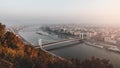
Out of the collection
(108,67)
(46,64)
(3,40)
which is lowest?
(108,67)

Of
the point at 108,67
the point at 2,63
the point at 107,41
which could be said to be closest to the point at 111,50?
the point at 107,41

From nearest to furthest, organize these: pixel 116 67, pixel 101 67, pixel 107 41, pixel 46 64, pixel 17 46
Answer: pixel 46 64 < pixel 101 67 < pixel 17 46 < pixel 116 67 < pixel 107 41

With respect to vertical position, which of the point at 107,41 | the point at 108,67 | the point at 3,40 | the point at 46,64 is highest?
the point at 3,40

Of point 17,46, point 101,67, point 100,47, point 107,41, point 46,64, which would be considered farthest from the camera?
point 107,41

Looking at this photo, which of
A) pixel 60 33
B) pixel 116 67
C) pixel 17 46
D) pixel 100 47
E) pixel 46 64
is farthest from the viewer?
pixel 60 33

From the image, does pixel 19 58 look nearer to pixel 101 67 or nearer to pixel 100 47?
pixel 101 67

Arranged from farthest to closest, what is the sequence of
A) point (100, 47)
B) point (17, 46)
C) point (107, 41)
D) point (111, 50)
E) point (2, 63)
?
point (107, 41)
point (100, 47)
point (111, 50)
point (17, 46)
point (2, 63)

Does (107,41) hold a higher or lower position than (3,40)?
lower

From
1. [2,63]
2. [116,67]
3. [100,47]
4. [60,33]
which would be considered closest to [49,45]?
[100,47]

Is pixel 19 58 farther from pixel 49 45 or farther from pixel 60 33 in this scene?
pixel 60 33

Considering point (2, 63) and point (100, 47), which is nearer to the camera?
point (2, 63)
